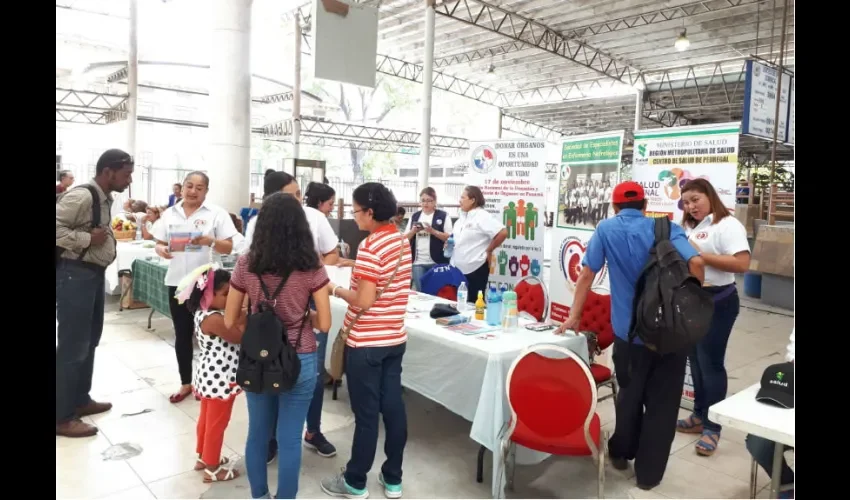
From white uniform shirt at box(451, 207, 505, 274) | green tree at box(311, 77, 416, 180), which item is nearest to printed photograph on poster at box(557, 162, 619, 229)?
white uniform shirt at box(451, 207, 505, 274)

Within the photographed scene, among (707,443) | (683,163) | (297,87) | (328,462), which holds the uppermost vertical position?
(297,87)

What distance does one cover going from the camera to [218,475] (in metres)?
2.56

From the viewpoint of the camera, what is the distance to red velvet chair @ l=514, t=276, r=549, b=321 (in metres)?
3.75

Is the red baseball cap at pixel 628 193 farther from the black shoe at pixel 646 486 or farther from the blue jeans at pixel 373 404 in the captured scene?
the black shoe at pixel 646 486

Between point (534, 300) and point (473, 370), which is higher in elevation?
point (534, 300)

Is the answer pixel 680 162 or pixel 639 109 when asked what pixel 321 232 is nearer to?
pixel 680 162

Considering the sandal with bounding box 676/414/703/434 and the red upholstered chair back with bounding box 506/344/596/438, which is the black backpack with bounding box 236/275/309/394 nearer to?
the red upholstered chair back with bounding box 506/344/596/438

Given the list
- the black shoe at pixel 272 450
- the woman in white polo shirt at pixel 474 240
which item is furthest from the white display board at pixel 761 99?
the black shoe at pixel 272 450

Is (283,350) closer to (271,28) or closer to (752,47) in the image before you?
(752,47)

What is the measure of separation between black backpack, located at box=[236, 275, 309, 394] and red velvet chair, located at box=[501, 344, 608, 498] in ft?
2.91

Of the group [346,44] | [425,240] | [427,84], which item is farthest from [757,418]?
[427,84]

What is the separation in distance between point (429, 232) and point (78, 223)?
3.10 m
